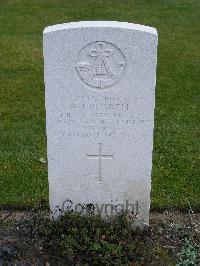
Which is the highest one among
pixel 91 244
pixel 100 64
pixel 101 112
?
pixel 100 64

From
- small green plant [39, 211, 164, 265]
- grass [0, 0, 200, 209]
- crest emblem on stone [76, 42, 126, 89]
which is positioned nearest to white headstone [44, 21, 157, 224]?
crest emblem on stone [76, 42, 126, 89]

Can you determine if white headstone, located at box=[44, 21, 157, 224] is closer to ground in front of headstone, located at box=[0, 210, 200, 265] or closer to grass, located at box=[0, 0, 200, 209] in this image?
ground in front of headstone, located at box=[0, 210, 200, 265]

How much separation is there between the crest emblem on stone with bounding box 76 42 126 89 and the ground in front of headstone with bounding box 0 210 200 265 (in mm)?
1226

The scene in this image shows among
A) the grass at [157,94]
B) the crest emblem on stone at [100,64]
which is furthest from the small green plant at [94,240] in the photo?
the crest emblem on stone at [100,64]

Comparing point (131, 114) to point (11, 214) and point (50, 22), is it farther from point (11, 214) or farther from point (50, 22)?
point (50, 22)

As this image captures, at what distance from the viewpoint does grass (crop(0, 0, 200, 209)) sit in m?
6.10

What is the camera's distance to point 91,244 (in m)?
A: 4.69

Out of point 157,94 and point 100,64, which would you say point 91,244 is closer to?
point 100,64

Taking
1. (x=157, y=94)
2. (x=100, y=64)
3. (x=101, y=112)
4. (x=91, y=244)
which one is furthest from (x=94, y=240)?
(x=157, y=94)

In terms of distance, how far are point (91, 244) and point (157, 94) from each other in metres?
4.20

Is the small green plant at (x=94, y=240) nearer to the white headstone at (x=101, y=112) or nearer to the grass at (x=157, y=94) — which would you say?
the white headstone at (x=101, y=112)

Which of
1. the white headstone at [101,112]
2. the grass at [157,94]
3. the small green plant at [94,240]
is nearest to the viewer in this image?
the white headstone at [101,112]

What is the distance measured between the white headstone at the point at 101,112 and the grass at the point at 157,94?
89 centimetres

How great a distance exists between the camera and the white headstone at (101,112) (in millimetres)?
4398
